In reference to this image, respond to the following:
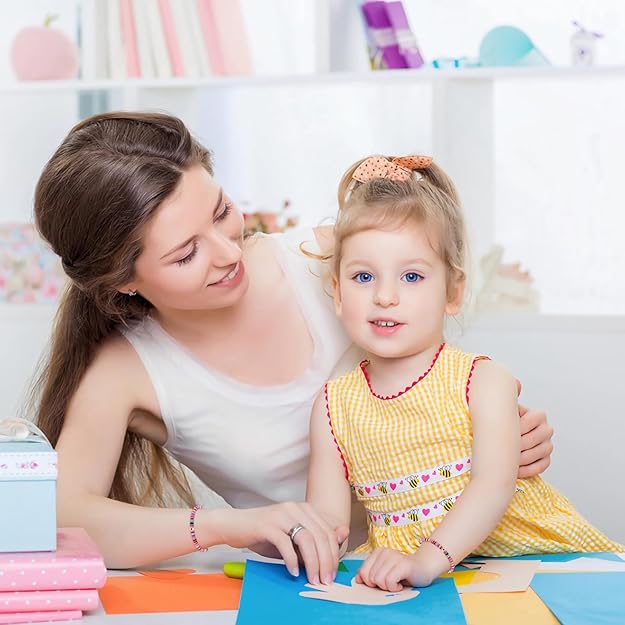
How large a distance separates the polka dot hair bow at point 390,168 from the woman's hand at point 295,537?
48cm

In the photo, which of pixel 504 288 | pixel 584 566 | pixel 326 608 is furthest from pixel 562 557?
pixel 504 288

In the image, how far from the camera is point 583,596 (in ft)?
3.86

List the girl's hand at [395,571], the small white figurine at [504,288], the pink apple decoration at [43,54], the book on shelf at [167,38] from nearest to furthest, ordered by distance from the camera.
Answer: the girl's hand at [395,571], the small white figurine at [504,288], the book on shelf at [167,38], the pink apple decoration at [43,54]

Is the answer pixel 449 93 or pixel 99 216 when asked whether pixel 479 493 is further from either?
pixel 449 93

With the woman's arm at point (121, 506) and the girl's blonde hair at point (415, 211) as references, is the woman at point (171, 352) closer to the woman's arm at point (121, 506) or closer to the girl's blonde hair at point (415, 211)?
the woman's arm at point (121, 506)

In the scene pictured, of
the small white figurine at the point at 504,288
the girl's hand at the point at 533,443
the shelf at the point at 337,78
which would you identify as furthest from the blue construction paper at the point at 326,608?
the shelf at the point at 337,78

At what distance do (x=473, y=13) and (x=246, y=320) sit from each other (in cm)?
157

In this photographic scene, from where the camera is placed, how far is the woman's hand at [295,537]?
1257 mm

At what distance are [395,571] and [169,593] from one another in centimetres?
27

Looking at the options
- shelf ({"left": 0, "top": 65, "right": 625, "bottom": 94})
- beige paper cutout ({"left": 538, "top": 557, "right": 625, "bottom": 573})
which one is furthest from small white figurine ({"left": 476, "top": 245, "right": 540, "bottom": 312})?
beige paper cutout ({"left": 538, "top": 557, "right": 625, "bottom": 573})

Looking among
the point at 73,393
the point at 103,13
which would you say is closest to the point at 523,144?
the point at 103,13

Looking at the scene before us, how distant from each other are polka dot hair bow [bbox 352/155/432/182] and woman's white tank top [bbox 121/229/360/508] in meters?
0.31

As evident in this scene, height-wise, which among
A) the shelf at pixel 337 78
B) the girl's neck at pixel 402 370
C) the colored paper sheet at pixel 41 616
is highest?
the shelf at pixel 337 78

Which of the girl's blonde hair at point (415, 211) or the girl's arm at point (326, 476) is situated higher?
the girl's blonde hair at point (415, 211)
